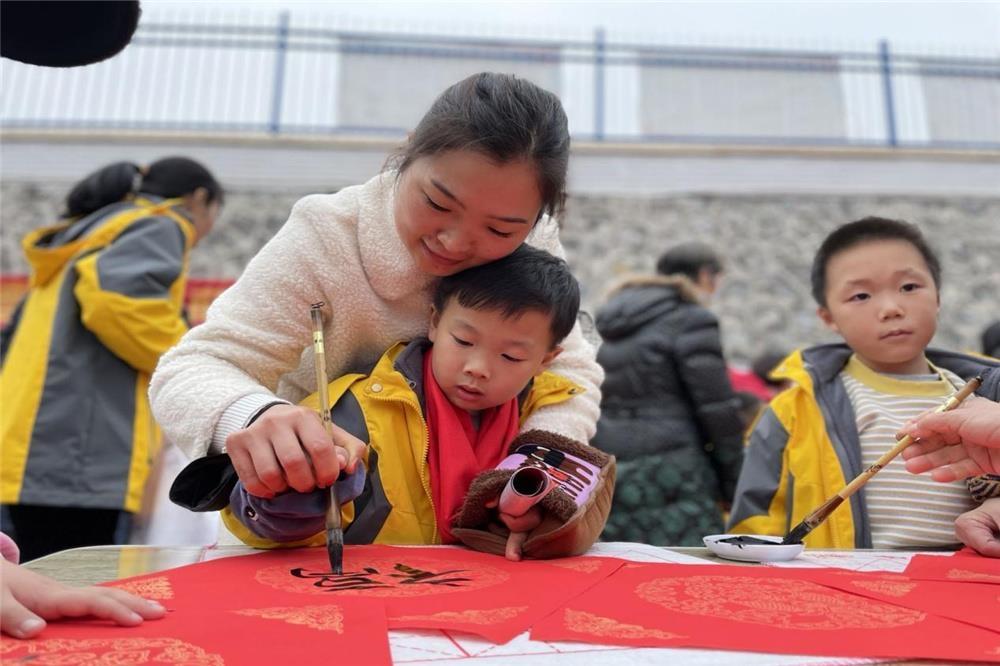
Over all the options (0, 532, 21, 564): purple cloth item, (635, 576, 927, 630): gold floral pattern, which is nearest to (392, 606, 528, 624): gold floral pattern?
(635, 576, 927, 630): gold floral pattern

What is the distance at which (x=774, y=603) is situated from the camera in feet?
2.85

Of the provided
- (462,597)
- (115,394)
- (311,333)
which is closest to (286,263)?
(311,333)

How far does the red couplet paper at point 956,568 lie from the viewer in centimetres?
110

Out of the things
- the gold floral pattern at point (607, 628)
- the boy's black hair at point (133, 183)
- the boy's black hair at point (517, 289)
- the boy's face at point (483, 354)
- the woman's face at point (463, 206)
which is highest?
the boy's black hair at point (133, 183)

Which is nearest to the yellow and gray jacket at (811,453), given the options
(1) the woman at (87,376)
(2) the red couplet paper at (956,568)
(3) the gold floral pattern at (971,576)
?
(2) the red couplet paper at (956,568)

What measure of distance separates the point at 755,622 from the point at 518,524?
1.54ft

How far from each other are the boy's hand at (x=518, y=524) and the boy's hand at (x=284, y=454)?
0.83 ft

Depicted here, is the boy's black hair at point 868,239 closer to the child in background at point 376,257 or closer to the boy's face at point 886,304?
the boy's face at point 886,304

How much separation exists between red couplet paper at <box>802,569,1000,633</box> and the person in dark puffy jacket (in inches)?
62.2

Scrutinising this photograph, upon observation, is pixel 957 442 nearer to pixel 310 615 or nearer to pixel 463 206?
pixel 463 206

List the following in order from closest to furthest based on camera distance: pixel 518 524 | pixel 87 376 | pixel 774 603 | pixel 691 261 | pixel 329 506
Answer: pixel 774 603, pixel 329 506, pixel 518 524, pixel 87 376, pixel 691 261

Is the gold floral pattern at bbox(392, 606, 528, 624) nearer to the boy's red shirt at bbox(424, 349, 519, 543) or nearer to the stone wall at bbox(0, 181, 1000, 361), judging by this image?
the boy's red shirt at bbox(424, 349, 519, 543)

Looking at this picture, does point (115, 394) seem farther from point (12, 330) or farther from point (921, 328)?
point (921, 328)

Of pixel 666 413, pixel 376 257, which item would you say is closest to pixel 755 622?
pixel 376 257
